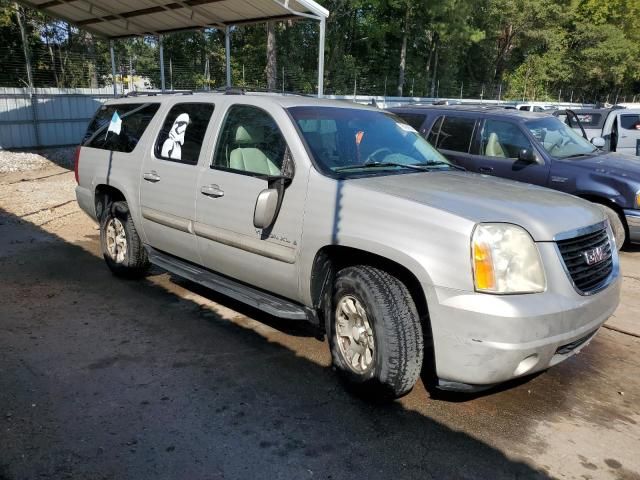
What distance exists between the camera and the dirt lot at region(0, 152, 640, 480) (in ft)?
9.08

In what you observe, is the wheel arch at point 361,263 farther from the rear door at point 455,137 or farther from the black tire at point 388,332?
the rear door at point 455,137

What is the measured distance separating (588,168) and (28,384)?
6.46 meters

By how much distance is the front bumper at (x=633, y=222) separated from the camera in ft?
21.6

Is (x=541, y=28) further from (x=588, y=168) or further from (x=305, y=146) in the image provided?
(x=305, y=146)

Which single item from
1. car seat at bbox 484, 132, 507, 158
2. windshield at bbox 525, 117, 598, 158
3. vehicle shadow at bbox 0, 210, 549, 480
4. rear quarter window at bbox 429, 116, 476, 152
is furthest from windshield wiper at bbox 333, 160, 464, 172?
windshield at bbox 525, 117, 598, 158

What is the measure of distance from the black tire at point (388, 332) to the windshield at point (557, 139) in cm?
480

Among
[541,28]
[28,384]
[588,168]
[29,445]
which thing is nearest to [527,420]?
[29,445]

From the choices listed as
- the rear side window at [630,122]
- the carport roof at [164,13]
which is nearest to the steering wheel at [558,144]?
the carport roof at [164,13]

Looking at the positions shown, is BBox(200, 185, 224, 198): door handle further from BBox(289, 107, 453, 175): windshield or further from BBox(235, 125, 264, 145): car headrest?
BBox(289, 107, 453, 175): windshield

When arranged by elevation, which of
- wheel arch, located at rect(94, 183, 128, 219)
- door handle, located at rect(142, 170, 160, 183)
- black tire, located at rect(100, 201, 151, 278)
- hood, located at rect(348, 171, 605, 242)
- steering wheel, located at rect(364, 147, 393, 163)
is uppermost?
steering wheel, located at rect(364, 147, 393, 163)

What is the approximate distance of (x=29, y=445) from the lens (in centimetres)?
284

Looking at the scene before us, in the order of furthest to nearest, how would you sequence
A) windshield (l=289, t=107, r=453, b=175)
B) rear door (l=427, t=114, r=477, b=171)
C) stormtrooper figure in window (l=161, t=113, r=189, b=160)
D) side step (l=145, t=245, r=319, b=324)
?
rear door (l=427, t=114, r=477, b=171)
stormtrooper figure in window (l=161, t=113, r=189, b=160)
windshield (l=289, t=107, r=453, b=175)
side step (l=145, t=245, r=319, b=324)

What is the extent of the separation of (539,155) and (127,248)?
5099 millimetres

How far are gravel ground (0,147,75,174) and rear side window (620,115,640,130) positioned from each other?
1343cm
